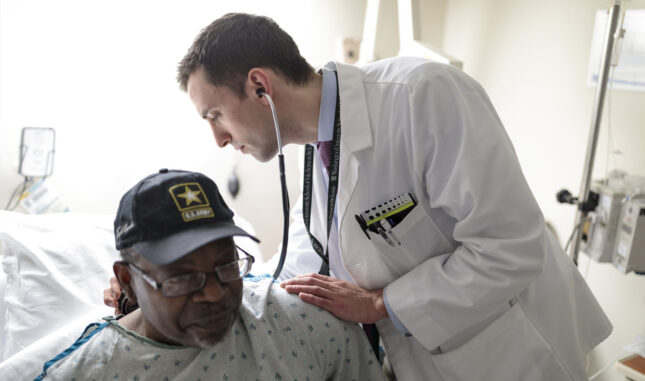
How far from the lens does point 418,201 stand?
1.08m

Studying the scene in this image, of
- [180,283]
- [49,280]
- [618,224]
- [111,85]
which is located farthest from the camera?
[111,85]

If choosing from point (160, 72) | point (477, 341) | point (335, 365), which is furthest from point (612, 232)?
point (160, 72)

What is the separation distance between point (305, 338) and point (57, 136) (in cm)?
142

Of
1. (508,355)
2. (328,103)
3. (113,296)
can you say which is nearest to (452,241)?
(508,355)

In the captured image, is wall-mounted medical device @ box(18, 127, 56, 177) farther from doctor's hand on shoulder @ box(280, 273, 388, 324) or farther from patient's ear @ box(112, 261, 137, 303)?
doctor's hand on shoulder @ box(280, 273, 388, 324)

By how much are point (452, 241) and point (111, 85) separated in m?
1.55

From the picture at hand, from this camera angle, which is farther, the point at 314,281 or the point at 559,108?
the point at 559,108

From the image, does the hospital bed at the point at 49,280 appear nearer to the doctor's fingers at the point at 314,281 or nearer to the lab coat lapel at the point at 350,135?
the doctor's fingers at the point at 314,281

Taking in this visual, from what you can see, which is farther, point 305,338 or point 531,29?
point 531,29

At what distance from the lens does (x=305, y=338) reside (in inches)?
40.6

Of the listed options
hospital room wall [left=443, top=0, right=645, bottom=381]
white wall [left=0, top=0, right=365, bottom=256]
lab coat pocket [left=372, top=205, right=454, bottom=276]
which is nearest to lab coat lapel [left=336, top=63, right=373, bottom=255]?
lab coat pocket [left=372, top=205, right=454, bottom=276]

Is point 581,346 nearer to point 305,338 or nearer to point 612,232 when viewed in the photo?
point 612,232

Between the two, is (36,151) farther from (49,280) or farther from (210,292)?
(210,292)

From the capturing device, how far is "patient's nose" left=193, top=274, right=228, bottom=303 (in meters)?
0.89
